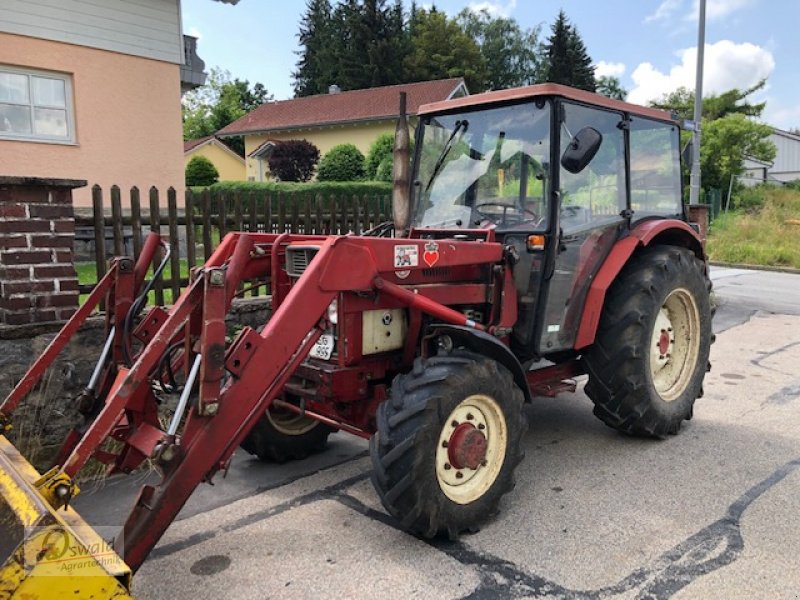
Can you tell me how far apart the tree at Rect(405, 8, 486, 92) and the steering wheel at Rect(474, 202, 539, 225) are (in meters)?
44.5

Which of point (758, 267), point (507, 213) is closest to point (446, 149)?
point (507, 213)

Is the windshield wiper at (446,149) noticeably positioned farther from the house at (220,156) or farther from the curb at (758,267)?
the house at (220,156)

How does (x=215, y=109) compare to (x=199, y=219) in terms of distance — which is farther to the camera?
(x=215, y=109)

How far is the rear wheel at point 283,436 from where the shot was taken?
411cm

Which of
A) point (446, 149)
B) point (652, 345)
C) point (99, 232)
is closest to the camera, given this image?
point (446, 149)

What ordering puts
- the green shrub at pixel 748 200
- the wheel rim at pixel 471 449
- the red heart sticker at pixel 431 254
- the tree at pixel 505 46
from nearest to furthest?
1. the wheel rim at pixel 471 449
2. the red heart sticker at pixel 431 254
3. the green shrub at pixel 748 200
4. the tree at pixel 505 46

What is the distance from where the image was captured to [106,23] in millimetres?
11031

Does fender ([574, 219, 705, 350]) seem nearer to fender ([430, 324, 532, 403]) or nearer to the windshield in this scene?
the windshield

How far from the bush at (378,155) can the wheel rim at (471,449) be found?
71.5 feet

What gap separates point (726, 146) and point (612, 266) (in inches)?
1010

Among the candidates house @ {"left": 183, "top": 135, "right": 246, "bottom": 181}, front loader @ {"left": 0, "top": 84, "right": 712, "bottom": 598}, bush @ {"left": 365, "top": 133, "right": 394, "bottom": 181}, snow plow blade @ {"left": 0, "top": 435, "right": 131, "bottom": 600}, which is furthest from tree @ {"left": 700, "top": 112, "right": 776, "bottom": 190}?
snow plow blade @ {"left": 0, "top": 435, "right": 131, "bottom": 600}

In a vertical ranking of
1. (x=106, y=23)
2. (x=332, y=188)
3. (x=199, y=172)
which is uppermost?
(x=106, y=23)

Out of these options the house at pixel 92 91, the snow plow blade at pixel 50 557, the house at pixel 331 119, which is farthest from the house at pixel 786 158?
the snow plow blade at pixel 50 557

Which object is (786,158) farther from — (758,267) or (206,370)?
(206,370)
